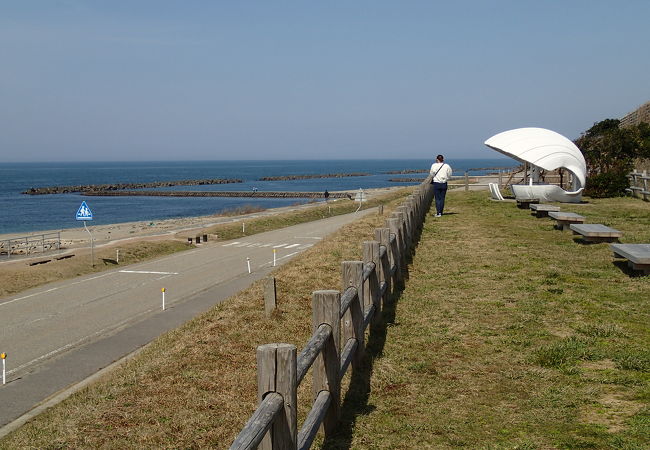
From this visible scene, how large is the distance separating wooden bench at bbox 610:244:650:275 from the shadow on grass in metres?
4.01

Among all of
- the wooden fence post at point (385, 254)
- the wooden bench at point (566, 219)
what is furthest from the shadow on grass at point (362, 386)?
the wooden bench at point (566, 219)

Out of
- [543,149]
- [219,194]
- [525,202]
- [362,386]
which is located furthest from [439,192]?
[219,194]

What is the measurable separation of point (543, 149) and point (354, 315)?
70.6ft

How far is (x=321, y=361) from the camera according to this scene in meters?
5.50

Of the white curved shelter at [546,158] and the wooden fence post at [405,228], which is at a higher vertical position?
the white curved shelter at [546,158]

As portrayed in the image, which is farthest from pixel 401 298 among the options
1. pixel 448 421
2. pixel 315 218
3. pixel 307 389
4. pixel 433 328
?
pixel 315 218

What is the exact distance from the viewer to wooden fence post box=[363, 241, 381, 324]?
810 centimetres

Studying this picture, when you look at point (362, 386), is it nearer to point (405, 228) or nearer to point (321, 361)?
point (321, 361)

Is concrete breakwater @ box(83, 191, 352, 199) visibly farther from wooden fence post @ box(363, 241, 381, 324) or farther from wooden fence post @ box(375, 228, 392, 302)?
wooden fence post @ box(363, 241, 381, 324)

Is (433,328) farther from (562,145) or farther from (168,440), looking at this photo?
(562,145)

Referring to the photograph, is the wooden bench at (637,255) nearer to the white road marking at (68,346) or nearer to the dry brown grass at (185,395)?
the dry brown grass at (185,395)

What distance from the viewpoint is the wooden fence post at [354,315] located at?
22.6 ft

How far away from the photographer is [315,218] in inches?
2089

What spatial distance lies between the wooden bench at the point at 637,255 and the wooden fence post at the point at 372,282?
460 centimetres
